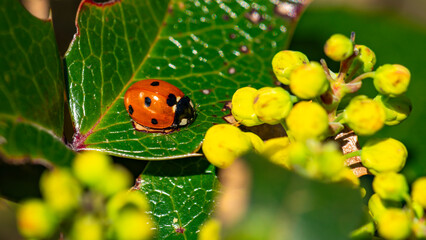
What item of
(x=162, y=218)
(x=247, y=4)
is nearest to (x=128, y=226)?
(x=162, y=218)

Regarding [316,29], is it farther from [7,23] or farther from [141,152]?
[7,23]

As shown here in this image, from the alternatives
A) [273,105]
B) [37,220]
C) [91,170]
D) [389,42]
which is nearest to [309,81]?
[273,105]

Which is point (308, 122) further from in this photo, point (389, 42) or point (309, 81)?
point (389, 42)

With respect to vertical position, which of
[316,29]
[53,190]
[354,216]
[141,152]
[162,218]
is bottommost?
[162,218]

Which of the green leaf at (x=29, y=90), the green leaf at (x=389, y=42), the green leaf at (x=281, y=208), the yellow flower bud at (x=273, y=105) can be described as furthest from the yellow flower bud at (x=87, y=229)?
the green leaf at (x=389, y=42)

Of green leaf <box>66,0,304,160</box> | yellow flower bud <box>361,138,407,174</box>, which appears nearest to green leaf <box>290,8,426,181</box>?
green leaf <box>66,0,304,160</box>
